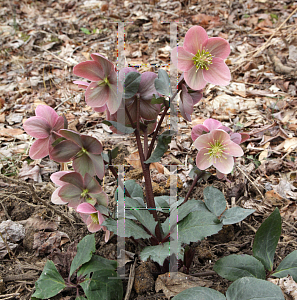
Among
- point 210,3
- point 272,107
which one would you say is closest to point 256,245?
point 272,107

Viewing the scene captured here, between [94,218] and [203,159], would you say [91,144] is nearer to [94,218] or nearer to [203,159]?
[94,218]

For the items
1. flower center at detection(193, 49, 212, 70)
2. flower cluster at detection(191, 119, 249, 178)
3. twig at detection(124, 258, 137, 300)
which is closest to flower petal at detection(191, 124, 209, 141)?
flower cluster at detection(191, 119, 249, 178)

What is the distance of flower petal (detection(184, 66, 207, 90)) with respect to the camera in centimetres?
85

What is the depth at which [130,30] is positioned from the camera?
9.80 feet

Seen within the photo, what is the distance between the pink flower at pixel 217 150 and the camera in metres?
0.97

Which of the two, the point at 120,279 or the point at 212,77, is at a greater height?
the point at 212,77

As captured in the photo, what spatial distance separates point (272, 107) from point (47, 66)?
79.7 inches

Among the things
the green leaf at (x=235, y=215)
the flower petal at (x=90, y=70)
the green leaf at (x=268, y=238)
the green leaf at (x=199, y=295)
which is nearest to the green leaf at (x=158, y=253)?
the green leaf at (x=199, y=295)

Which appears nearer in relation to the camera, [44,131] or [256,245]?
[44,131]

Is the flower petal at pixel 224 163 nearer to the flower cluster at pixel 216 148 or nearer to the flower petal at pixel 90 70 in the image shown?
the flower cluster at pixel 216 148

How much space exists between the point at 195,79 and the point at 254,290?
2.03 ft

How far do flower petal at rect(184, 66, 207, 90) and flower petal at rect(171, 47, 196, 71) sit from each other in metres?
0.01

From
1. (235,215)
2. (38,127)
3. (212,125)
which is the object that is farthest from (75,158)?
(235,215)

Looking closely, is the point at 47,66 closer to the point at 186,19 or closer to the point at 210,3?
the point at 186,19
